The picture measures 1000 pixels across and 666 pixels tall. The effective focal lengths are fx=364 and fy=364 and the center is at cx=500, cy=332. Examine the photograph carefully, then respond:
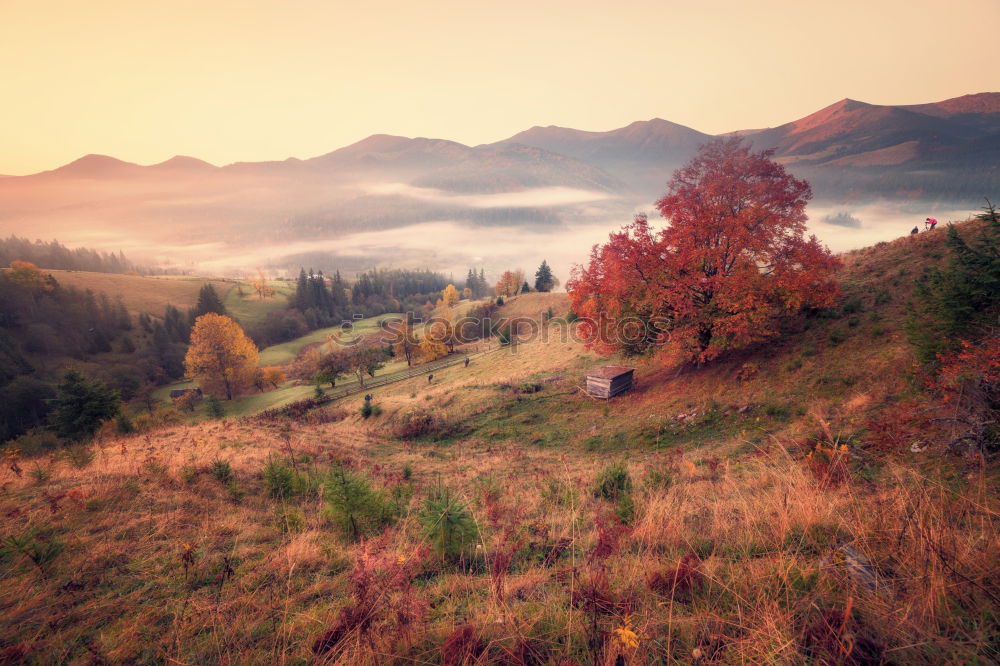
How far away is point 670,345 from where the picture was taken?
59.4 feet

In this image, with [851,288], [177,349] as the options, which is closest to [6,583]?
[851,288]

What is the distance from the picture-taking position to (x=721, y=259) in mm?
16750

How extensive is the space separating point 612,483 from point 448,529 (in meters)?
4.41

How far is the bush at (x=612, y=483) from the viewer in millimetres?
7699

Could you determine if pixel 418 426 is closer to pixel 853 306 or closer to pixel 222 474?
pixel 222 474

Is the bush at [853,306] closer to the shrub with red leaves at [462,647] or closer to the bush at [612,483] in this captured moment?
the bush at [612,483]

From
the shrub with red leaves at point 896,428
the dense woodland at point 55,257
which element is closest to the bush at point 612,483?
the shrub with red leaves at point 896,428

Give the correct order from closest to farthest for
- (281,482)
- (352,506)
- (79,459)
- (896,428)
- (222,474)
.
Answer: (352,506) → (281,482) → (896,428) → (222,474) → (79,459)

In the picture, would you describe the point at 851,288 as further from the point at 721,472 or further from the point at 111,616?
the point at 111,616

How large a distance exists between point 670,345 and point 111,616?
62.9 feet

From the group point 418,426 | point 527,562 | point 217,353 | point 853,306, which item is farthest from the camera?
point 217,353

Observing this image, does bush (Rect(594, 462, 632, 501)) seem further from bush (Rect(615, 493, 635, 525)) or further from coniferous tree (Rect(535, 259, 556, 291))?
coniferous tree (Rect(535, 259, 556, 291))

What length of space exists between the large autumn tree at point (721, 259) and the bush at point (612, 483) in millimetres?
10857

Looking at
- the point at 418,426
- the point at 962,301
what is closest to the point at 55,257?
the point at 418,426
